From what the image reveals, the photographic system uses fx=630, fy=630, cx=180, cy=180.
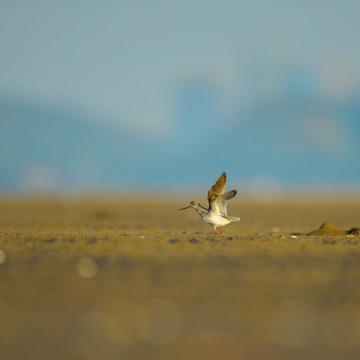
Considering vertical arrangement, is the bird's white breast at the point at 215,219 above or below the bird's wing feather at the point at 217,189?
below

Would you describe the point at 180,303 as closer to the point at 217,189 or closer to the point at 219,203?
the point at 219,203

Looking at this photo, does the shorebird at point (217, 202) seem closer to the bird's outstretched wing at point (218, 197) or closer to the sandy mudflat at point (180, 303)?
the bird's outstretched wing at point (218, 197)

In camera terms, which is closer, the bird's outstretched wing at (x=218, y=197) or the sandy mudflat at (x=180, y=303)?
the sandy mudflat at (x=180, y=303)

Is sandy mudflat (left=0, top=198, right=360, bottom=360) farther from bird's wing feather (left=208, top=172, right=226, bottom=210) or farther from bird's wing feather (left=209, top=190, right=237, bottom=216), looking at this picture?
bird's wing feather (left=208, top=172, right=226, bottom=210)

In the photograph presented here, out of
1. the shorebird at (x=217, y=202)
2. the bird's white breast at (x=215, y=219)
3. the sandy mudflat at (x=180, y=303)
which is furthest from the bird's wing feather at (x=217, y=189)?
the sandy mudflat at (x=180, y=303)

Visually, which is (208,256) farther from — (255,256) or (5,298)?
(5,298)

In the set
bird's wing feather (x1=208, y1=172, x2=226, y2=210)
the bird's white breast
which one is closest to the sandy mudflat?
the bird's white breast

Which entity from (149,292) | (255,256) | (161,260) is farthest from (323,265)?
(149,292)

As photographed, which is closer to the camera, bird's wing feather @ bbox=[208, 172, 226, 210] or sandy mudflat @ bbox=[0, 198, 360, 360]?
sandy mudflat @ bbox=[0, 198, 360, 360]
